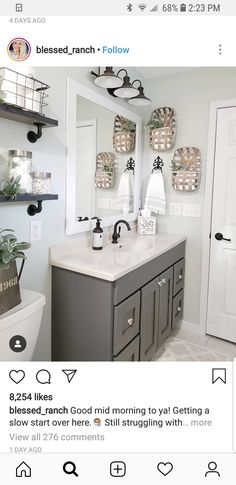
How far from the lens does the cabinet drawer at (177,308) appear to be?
2.19 meters

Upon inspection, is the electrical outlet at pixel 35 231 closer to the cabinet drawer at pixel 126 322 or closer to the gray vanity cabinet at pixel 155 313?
the cabinet drawer at pixel 126 322

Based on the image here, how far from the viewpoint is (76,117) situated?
1.60m

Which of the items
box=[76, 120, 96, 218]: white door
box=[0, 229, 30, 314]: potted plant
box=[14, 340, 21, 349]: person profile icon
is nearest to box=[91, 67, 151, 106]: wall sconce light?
box=[76, 120, 96, 218]: white door

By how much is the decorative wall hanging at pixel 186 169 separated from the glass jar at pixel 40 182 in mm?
1266

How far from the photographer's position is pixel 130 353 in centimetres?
151

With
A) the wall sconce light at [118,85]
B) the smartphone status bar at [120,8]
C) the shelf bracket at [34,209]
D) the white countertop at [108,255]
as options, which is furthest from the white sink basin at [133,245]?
the smartphone status bar at [120,8]
